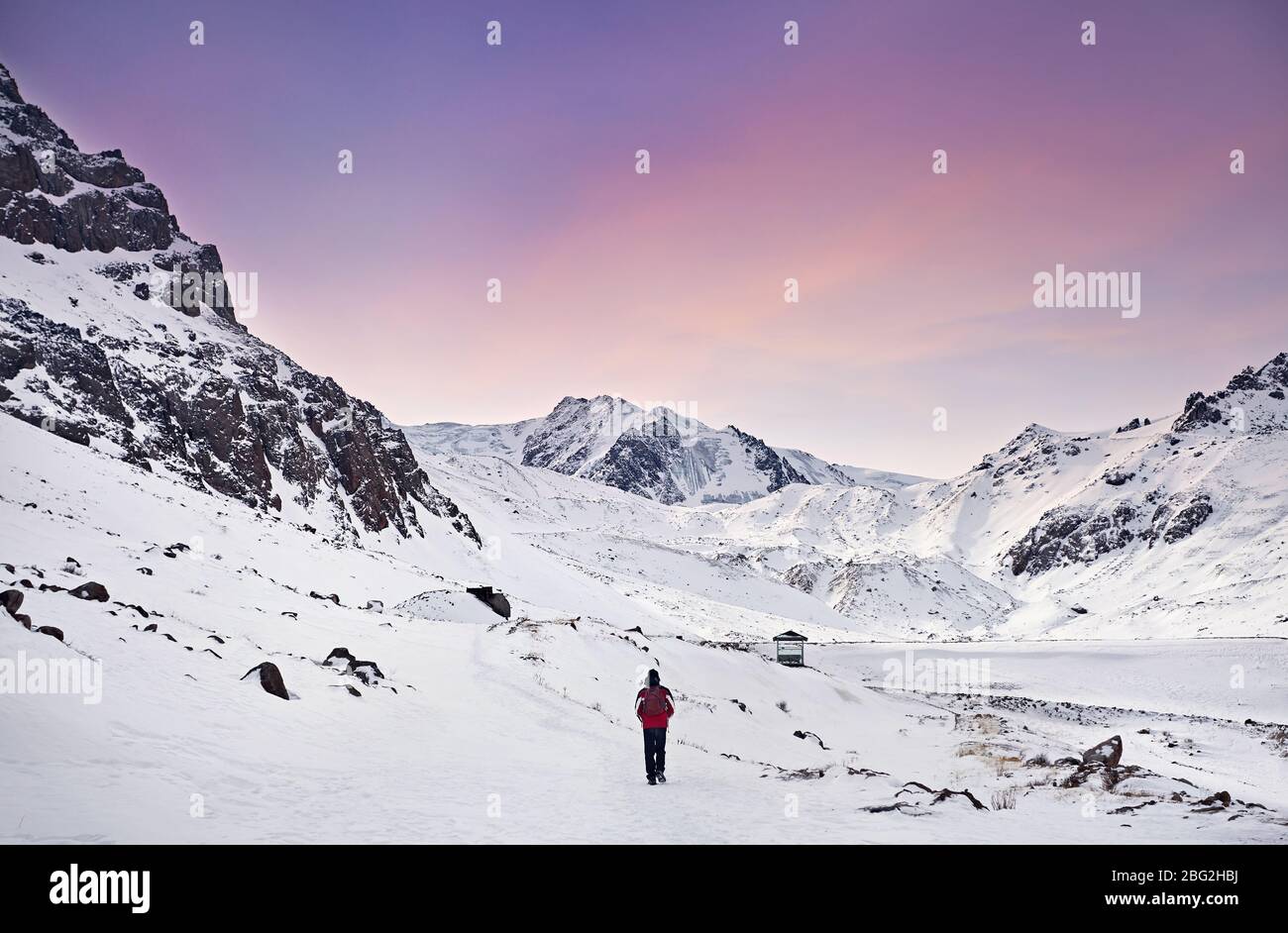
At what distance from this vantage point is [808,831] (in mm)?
8789

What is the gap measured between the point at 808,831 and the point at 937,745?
71.7 feet

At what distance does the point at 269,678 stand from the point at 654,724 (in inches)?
306

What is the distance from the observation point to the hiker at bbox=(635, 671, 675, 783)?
1214cm

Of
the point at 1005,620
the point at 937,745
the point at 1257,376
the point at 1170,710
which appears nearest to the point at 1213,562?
the point at 1005,620

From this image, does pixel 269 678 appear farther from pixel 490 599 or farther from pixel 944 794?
pixel 490 599

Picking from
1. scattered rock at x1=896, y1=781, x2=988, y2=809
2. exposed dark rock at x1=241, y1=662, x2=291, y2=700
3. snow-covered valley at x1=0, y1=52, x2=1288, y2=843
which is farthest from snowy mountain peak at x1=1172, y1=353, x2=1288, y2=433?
exposed dark rock at x1=241, y1=662, x2=291, y2=700

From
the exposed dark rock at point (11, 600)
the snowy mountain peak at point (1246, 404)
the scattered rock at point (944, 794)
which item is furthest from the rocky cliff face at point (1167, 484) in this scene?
the exposed dark rock at point (11, 600)

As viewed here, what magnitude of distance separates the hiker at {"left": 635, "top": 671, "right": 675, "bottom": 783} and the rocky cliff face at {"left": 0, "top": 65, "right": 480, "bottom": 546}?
57195 mm

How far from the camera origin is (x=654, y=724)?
12.2 metres

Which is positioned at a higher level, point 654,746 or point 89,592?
point 89,592

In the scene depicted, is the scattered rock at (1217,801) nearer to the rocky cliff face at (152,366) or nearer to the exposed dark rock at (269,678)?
the exposed dark rock at (269,678)

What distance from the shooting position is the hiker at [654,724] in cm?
1214

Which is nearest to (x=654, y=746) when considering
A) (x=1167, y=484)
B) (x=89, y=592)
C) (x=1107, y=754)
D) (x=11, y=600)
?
(x=11, y=600)
